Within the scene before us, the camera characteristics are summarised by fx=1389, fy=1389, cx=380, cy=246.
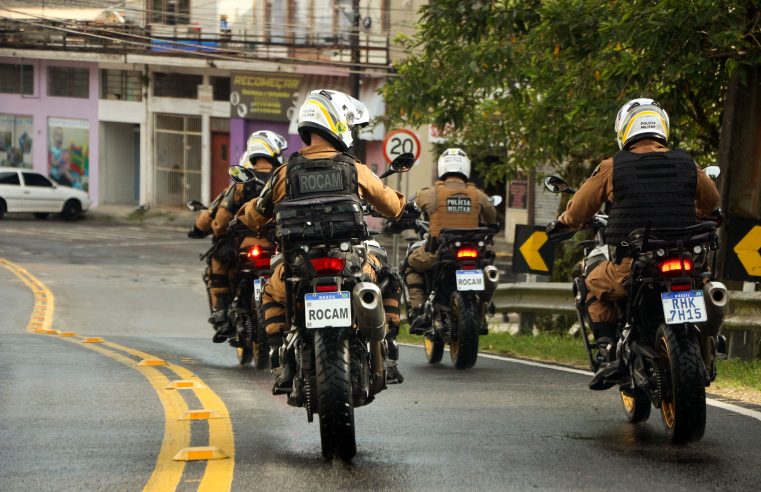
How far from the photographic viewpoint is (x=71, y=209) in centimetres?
4347

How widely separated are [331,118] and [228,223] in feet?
13.6

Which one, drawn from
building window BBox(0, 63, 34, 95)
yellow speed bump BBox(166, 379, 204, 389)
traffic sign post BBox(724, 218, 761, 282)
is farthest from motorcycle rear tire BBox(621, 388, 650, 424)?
building window BBox(0, 63, 34, 95)

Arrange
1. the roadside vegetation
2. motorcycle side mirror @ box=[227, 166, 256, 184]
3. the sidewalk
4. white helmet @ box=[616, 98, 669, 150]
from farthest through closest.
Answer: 1. the sidewalk
2. the roadside vegetation
3. motorcycle side mirror @ box=[227, 166, 256, 184]
4. white helmet @ box=[616, 98, 669, 150]

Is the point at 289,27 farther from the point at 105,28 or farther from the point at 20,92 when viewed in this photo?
the point at 20,92

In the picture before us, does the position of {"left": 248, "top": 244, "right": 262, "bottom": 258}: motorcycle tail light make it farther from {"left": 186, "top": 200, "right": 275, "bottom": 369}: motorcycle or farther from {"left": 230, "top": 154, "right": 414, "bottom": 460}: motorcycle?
{"left": 230, "top": 154, "right": 414, "bottom": 460}: motorcycle

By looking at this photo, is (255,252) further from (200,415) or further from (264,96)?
(264,96)

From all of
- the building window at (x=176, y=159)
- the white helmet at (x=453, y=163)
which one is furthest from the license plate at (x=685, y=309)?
the building window at (x=176, y=159)

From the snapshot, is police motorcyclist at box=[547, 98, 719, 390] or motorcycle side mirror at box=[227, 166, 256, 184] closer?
police motorcyclist at box=[547, 98, 719, 390]

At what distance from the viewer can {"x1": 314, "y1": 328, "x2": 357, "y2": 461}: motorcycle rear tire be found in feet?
21.4

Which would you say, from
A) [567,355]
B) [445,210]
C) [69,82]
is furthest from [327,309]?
[69,82]

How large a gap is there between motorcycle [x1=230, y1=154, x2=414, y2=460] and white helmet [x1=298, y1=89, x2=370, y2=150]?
0.48 m

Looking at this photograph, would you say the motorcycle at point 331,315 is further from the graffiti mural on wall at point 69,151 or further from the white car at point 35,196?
the graffiti mural on wall at point 69,151

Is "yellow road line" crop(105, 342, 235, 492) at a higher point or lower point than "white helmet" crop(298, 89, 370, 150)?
lower

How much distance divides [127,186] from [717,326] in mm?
44536
